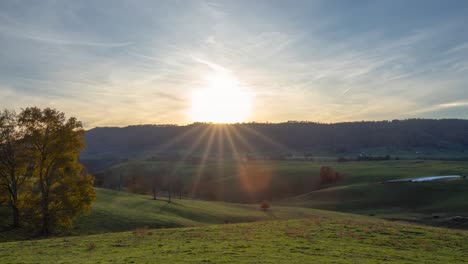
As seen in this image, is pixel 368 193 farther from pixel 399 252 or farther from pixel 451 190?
pixel 399 252

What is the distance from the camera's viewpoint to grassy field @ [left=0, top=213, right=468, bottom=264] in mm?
20250

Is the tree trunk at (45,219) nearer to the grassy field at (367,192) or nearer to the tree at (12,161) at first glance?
the tree at (12,161)

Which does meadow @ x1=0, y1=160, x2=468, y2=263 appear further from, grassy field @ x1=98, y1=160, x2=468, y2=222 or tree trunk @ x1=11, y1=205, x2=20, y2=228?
grassy field @ x1=98, y1=160, x2=468, y2=222

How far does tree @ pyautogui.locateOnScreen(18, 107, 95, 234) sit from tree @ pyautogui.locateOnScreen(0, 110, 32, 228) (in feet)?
3.56

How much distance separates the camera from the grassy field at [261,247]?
66.4ft

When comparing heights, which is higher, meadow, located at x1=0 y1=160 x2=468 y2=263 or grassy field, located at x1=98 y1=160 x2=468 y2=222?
meadow, located at x1=0 y1=160 x2=468 y2=263

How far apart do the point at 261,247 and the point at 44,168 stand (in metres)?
29.5

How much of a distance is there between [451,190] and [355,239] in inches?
3010

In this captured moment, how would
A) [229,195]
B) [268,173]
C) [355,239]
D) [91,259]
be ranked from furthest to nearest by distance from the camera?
[268,173], [229,195], [355,239], [91,259]

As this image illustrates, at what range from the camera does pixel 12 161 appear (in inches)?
1606

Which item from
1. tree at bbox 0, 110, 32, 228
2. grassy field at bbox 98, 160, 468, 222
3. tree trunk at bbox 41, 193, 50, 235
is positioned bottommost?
grassy field at bbox 98, 160, 468, 222

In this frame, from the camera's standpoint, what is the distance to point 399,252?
23.1m

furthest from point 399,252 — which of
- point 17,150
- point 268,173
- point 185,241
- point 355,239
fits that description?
point 268,173

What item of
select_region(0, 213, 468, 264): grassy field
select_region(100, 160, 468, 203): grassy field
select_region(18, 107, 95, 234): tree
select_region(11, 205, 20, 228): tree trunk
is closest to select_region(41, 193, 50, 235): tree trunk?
select_region(18, 107, 95, 234): tree
